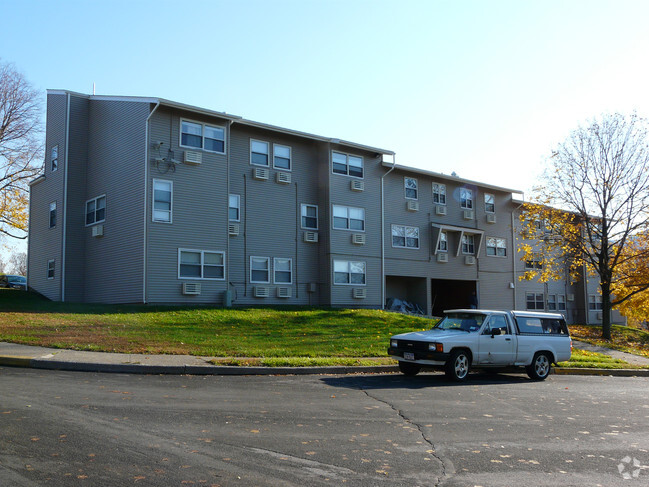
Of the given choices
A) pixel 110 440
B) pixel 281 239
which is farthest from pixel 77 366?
pixel 281 239

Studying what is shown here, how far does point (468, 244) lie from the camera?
37.5 metres

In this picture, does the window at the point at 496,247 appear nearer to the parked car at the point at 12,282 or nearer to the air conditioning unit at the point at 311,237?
the air conditioning unit at the point at 311,237

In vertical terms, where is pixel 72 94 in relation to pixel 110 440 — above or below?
above

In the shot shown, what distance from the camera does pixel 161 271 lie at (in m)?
24.5

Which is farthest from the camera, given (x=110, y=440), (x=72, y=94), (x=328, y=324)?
(x=72, y=94)

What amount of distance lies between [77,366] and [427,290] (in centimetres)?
2470

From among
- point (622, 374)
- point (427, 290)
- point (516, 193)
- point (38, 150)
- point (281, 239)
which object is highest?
point (38, 150)

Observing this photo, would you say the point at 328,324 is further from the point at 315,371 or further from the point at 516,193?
the point at 516,193

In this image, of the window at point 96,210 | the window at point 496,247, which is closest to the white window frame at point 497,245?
the window at point 496,247

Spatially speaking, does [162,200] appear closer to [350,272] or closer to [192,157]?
[192,157]

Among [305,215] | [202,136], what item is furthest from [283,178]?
[202,136]

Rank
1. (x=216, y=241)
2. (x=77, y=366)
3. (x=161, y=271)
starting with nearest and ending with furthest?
(x=77, y=366) → (x=161, y=271) → (x=216, y=241)

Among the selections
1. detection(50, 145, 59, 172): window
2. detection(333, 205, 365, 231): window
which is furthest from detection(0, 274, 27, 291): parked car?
detection(333, 205, 365, 231): window

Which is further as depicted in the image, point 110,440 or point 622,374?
point 622,374
